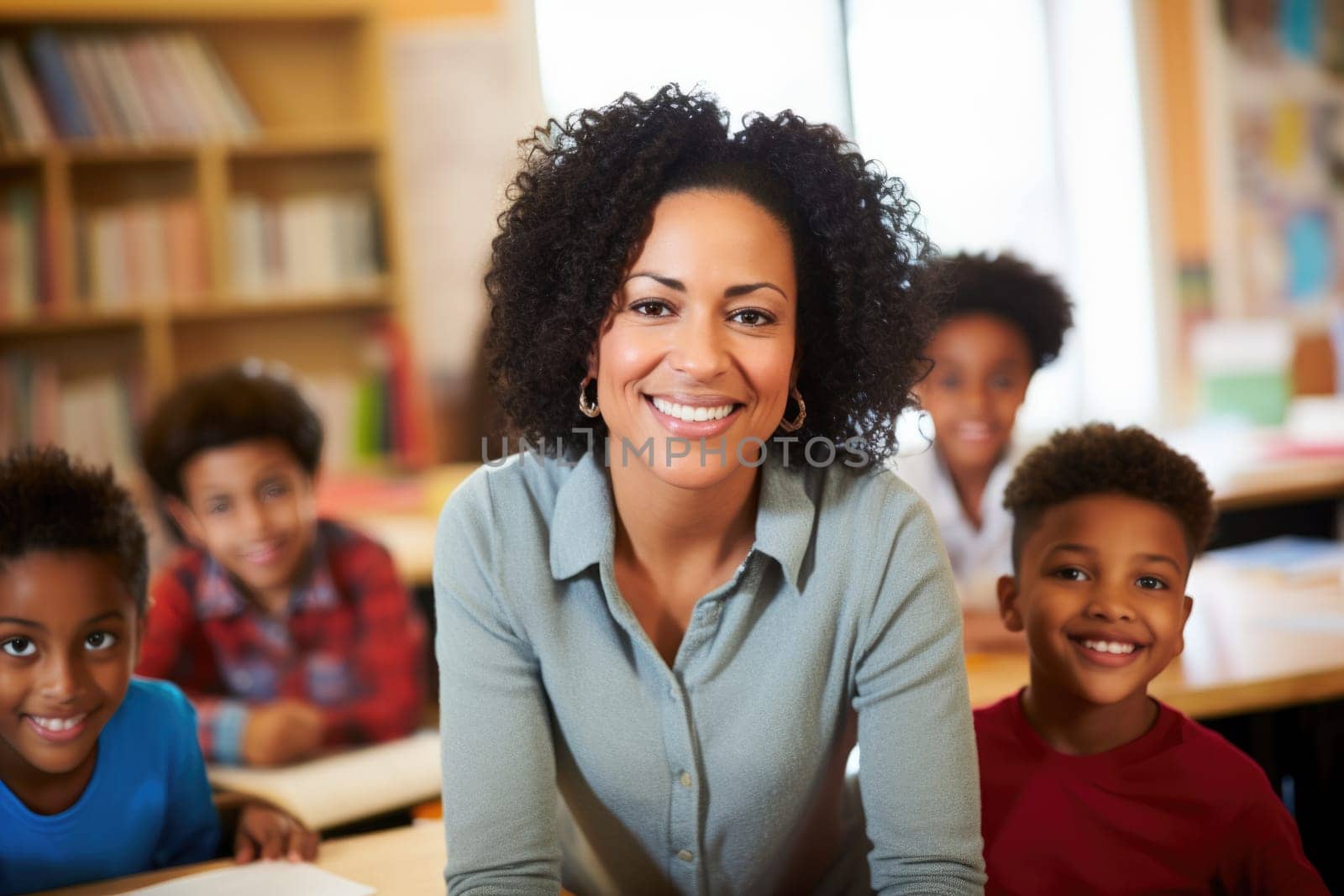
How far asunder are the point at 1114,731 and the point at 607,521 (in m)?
0.64

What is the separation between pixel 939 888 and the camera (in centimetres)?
127

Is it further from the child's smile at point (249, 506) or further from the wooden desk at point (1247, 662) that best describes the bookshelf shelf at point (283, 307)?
the wooden desk at point (1247, 662)

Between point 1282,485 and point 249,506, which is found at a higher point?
point 249,506

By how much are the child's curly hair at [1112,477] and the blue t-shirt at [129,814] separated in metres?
1.07

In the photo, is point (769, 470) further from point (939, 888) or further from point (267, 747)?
point (267, 747)

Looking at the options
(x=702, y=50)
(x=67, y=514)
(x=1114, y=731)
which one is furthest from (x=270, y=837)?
(x=702, y=50)

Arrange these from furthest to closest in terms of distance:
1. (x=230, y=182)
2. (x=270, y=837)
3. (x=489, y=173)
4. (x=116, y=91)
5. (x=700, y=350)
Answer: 1. (x=489, y=173)
2. (x=230, y=182)
3. (x=116, y=91)
4. (x=270, y=837)
5. (x=700, y=350)

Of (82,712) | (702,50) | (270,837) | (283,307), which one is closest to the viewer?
(82,712)

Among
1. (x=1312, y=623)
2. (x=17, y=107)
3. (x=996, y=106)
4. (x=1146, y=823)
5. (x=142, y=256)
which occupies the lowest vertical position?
(x=1146, y=823)

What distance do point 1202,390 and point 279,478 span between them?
3.27 m

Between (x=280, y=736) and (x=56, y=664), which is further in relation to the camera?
(x=280, y=736)

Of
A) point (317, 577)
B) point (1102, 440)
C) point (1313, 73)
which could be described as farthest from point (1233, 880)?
point (1313, 73)

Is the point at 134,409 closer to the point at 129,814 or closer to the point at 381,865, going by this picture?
the point at 129,814

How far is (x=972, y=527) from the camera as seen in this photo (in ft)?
6.70
